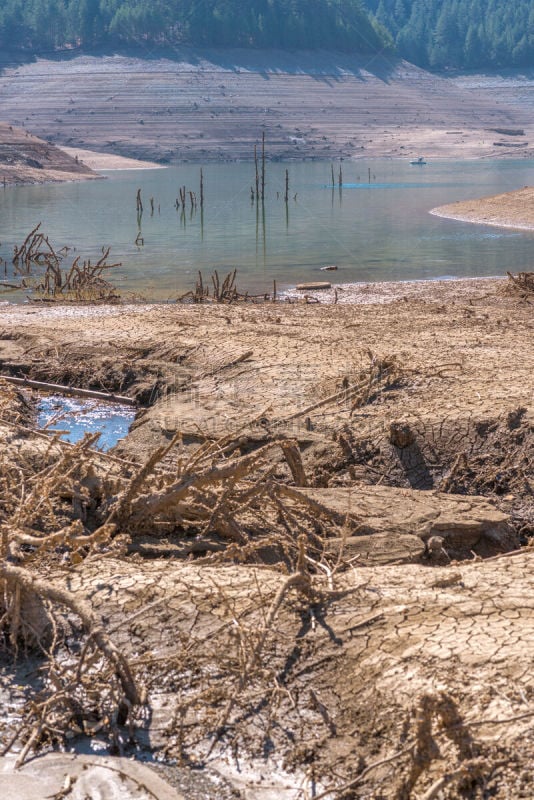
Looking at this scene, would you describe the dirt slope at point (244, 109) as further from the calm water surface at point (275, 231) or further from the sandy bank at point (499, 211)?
the sandy bank at point (499, 211)

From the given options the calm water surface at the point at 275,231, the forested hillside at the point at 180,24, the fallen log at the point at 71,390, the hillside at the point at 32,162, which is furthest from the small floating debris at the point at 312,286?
the forested hillside at the point at 180,24

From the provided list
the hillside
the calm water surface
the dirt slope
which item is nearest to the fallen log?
the calm water surface

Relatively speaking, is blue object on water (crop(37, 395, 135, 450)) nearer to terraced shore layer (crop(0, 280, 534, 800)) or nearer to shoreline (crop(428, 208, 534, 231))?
terraced shore layer (crop(0, 280, 534, 800))

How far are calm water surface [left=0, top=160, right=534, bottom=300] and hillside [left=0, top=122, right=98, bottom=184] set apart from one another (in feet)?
5.94

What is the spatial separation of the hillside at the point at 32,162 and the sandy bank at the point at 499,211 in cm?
2357

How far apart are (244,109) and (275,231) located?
152 ft

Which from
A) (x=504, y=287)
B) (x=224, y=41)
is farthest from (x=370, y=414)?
(x=224, y=41)

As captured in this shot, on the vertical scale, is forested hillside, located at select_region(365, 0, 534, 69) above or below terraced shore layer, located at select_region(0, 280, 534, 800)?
above

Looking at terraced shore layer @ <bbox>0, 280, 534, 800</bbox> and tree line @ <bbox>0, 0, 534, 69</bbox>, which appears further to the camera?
tree line @ <bbox>0, 0, 534, 69</bbox>

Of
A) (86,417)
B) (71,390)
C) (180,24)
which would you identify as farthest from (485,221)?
(180,24)

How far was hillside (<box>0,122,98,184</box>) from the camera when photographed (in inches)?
1959

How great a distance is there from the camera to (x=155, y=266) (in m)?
21.1

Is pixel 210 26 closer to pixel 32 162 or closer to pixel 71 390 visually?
pixel 32 162

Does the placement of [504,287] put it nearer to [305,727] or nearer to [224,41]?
[305,727]
